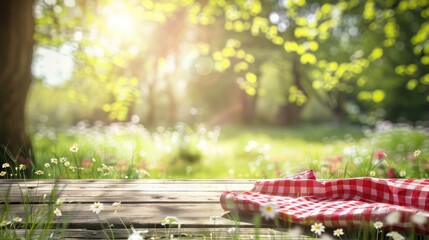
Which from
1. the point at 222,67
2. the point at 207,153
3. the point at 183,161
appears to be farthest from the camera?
the point at 207,153

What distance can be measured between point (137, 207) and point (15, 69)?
3.84 m

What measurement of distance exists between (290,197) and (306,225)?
1.57 ft

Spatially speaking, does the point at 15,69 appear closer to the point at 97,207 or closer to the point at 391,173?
the point at 97,207

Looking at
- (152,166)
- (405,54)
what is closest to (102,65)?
(152,166)

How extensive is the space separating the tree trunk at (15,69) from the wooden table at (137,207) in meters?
2.26

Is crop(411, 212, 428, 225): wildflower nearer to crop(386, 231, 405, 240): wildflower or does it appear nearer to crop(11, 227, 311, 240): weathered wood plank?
crop(386, 231, 405, 240): wildflower

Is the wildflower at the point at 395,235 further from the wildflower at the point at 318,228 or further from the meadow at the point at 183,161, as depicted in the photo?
the wildflower at the point at 318,228

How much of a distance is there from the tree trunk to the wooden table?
226cm

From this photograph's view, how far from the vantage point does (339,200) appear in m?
2.73

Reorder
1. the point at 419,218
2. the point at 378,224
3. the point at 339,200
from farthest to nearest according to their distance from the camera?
the point at 339,200 → the point at 378,224 → the point at 419,218

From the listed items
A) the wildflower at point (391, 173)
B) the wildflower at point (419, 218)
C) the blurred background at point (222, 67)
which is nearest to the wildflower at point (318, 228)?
the wildflower at point (419, 218)

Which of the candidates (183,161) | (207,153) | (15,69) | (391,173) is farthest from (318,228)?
(207,153)

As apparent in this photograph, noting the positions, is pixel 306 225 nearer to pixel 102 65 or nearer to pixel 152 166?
pixel 152 166

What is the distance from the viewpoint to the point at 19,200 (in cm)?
299
